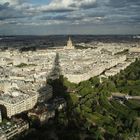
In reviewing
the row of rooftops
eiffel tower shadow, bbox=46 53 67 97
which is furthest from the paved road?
the row of rooftops

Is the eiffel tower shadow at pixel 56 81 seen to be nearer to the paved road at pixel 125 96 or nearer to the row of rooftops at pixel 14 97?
the row of rooftops at pixel 14 97

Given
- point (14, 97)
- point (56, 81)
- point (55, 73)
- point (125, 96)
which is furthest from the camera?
point (55, 73)

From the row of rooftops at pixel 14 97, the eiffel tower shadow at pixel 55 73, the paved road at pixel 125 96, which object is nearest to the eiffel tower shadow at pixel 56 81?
the eiffel tower shadow at pixel 55 73

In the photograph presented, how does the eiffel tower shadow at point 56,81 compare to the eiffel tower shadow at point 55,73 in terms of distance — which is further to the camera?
the eiffel tower shadow at point 55,73

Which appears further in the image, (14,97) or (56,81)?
(56,81)

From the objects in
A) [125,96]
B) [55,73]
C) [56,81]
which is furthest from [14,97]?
[55,73]

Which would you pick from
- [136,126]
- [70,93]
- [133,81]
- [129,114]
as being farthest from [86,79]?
[136,126]

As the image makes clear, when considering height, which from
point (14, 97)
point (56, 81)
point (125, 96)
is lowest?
point (125, 96)

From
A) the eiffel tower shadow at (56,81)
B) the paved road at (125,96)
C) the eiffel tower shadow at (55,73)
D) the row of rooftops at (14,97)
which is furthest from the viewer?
the eiffel tower shadow at (55,73)

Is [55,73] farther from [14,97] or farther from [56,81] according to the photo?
[14,97]

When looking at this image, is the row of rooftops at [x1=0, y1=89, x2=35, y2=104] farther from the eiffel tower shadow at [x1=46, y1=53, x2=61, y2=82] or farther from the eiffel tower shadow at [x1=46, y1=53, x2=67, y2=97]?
the eiffel tower shadow at [x1=46, y1=53, x2=61, y2=82]

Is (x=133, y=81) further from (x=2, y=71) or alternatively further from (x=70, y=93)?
(x=2, y=71)

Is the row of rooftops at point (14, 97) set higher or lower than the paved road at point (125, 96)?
higher

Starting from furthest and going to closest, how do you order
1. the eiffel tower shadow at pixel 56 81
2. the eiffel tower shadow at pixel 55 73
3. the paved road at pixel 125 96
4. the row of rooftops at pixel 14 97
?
the eiffel tower shadow at pixel 55 73 → the eiffel tower shadow at pixel 56 81 → the paved road at pixel 125 96 → the row of rooftops at pixel 14 97
